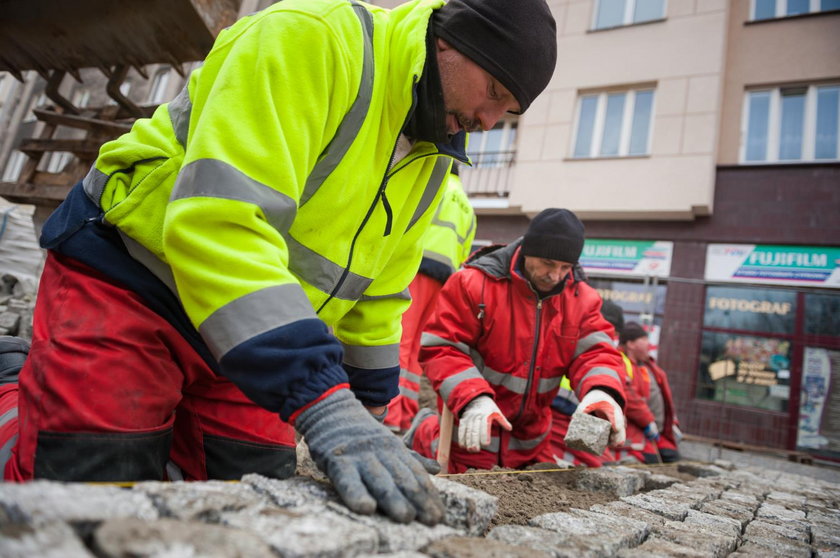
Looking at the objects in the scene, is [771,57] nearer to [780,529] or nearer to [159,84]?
[780,529]

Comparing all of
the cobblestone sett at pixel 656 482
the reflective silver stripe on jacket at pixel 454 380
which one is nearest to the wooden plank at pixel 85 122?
the reflective silver stripe on jacket at pixel 454 380

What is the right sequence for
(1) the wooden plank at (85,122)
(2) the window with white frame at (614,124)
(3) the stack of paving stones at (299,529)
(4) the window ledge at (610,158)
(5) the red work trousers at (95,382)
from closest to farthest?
(3) the stack of paving stones at (299,529) → (5) the red work trousers at (95,382) → (1) the wooden plank at (85,122) → (4) the window ledge at (610,158) → (2) the window with white frame at (614,124)

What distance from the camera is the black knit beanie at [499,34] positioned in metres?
1.64

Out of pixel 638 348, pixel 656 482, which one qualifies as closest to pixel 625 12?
pixel 638 348

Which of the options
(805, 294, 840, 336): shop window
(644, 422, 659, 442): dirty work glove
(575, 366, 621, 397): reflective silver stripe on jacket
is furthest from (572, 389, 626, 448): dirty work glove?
(805, 294, 840, 336): shop window

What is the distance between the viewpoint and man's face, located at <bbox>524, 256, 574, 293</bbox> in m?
3.25

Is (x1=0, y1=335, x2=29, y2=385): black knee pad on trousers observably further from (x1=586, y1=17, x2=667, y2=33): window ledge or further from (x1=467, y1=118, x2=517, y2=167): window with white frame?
(x1=586, y1=17, x2=667, y2=33): window ledge

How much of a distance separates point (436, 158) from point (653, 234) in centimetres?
854

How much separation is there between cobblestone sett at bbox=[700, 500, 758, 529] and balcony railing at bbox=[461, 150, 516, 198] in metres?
8.98

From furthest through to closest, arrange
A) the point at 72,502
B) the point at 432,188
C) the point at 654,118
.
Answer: the point at 654,118 → the point at 432,188 → the point at 72,502

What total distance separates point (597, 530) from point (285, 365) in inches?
42.6

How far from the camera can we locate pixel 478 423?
271 centimetres

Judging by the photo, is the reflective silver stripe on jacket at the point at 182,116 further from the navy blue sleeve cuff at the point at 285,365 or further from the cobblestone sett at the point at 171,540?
the cobblestone sett at the point at 171,540

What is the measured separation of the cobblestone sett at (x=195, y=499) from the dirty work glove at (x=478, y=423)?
64.8 inches
